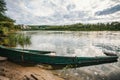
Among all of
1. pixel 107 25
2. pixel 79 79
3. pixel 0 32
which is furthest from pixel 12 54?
pixel 107 25

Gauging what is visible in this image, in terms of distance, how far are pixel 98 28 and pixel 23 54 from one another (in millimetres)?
146636

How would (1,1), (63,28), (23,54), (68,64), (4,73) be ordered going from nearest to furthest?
(4,73), (23,54), (68,64), (1,1), (63,28)

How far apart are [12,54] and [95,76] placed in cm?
755

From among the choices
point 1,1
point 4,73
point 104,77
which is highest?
point 1,1

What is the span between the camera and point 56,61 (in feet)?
60.0

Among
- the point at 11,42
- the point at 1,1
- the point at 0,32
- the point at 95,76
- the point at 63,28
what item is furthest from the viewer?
the point at 63,28

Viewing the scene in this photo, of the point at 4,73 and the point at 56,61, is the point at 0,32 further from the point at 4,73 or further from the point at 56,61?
the point at 4,73

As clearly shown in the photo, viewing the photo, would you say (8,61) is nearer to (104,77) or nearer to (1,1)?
(104,77)

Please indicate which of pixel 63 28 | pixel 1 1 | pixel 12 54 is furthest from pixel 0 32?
pixel 63 28

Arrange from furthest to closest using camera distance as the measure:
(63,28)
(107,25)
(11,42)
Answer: (63,28) < (107,25) < (11,42)

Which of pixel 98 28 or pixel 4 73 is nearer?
pixel 4 73

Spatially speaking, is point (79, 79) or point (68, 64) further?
point (68, 64)

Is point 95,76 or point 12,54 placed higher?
point 12,54

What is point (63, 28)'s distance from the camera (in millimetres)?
185625
